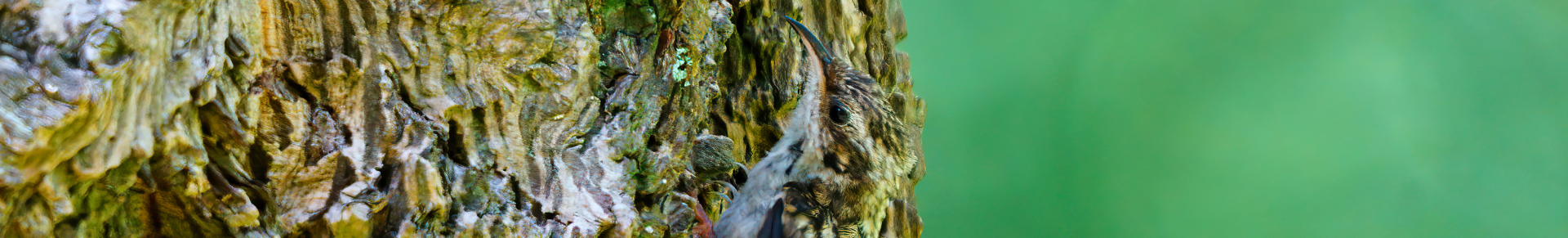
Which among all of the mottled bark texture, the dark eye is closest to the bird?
the dark eye

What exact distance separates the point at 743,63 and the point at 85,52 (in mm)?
1108

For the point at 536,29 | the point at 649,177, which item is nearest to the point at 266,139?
the point at 536,29

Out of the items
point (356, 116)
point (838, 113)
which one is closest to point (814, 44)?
point (838, 113)

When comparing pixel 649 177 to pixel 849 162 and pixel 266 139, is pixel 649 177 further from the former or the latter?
pixel 266 139

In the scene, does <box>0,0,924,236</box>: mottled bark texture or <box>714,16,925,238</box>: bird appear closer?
<box>0,0,924,236</box>: mottled bark texture

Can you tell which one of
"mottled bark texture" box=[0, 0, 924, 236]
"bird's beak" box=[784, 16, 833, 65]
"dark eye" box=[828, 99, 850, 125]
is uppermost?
"bird's beak" box=[784, 16, 833, 65]

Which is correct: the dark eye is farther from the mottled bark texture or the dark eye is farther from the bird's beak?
the mottled bark texture

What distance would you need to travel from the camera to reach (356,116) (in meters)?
0.86

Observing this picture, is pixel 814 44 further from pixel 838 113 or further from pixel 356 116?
pixel 356 116

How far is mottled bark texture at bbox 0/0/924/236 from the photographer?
23.6 inches

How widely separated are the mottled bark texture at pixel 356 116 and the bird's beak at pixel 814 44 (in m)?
0.15

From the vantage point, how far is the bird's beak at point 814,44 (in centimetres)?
141

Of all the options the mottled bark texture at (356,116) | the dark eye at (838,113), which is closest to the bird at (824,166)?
the dark eye at (838,113)

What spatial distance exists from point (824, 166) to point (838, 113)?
0.12 m
